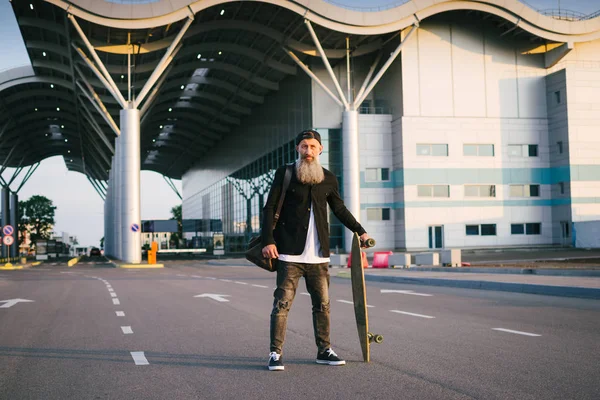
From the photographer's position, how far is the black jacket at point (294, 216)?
5.84 meters

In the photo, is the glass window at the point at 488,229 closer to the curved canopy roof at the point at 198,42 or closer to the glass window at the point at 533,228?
the glass window at the point at 533,228

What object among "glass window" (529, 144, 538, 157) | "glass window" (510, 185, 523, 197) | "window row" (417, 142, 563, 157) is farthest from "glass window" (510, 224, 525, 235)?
"glass window" (529, 144, 538, 157)

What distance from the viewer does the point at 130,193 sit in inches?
1786

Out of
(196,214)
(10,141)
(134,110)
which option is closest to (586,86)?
(134,110)

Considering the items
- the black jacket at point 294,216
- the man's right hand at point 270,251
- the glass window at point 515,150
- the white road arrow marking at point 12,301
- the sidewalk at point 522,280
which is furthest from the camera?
the glass window at point 515,150

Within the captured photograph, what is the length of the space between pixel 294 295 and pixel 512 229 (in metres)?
45.8

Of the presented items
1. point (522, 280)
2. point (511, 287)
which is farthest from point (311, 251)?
point (522, 280)

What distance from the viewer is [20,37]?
48.0 metres

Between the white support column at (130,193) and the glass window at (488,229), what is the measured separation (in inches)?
930

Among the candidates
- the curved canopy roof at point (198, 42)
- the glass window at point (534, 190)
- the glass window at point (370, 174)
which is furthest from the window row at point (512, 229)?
the curved canopy roof at point (198, 42)

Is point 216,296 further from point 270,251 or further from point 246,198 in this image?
point 246,198

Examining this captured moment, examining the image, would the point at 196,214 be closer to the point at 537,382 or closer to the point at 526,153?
the point at 526,153

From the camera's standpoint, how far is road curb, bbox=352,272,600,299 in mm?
13680

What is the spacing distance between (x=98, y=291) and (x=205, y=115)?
57059mm
